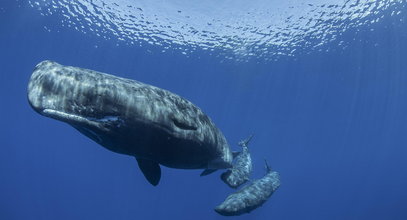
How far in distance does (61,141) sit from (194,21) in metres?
94.1

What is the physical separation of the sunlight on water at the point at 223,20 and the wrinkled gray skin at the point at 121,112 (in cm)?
2467

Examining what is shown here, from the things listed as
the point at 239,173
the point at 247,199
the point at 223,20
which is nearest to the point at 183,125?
the point at 239,173

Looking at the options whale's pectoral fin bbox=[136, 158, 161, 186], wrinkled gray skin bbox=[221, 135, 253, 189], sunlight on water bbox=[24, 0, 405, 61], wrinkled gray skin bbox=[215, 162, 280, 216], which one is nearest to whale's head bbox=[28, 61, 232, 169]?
whale's pectoral fin bbox=[136, 158, 161, 186]

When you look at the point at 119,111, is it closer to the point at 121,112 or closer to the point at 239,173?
the point at 121,112

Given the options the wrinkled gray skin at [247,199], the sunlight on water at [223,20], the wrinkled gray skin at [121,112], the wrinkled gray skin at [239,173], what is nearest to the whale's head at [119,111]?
the wrinkled gray skin at [121,112]

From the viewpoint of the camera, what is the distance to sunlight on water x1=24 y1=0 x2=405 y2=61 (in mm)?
30141

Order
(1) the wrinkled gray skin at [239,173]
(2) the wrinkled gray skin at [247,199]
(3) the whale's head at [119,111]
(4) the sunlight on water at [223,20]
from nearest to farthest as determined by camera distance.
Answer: (3) the whale's head at [119,111] < (1) the wrinkled gray skin at [239,173] < (2) the wrinkled gray skin at [247,199] < (4) the sunlight on water at [223,20]

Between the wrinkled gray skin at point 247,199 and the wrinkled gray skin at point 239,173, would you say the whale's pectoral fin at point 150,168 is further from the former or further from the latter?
the wrinkled gray skin at point 247,199

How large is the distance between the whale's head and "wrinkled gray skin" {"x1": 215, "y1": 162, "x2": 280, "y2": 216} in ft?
19.8

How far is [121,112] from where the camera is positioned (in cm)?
573

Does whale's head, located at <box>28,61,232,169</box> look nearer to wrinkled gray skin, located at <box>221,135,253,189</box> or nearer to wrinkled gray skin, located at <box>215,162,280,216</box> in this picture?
wrinkled gray skin, located at <box>221,135,253,189</box>

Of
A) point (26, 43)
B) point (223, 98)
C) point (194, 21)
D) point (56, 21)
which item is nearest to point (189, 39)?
point (194, 21)

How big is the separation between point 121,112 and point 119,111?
0.04 metres

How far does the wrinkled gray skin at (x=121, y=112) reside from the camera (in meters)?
5.50
